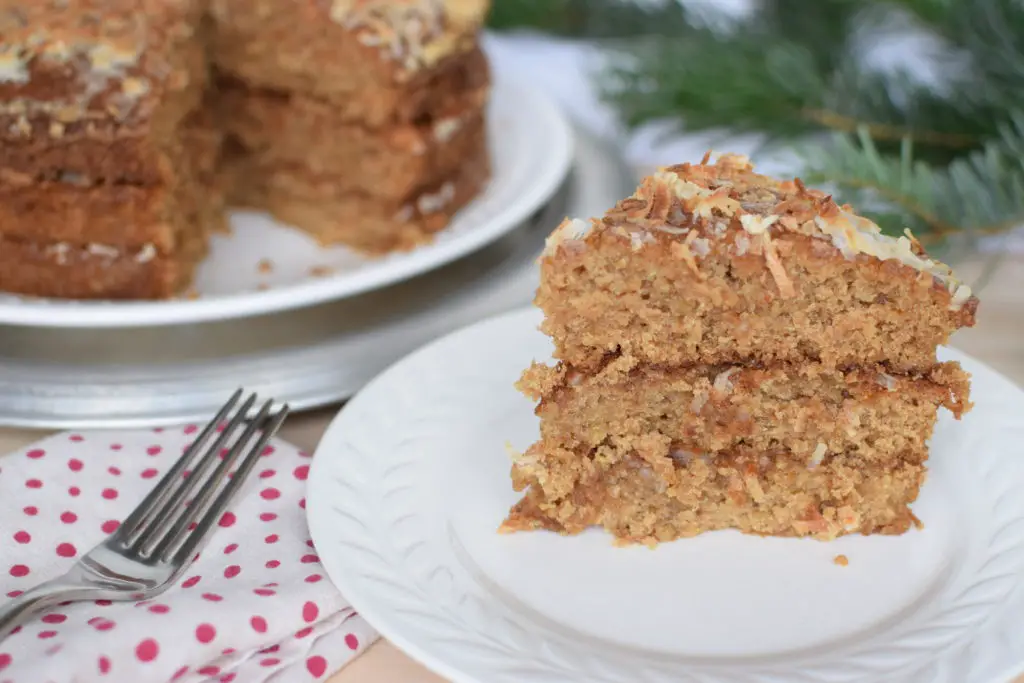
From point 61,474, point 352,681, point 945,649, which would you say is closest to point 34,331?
point 61,474

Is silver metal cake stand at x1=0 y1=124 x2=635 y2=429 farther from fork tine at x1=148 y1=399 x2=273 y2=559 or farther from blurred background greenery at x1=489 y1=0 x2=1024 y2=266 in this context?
blurred background greenery at x1=489 y1=0 x2=1024 y2=266

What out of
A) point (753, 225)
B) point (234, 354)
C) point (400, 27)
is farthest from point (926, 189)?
point (234, 354)

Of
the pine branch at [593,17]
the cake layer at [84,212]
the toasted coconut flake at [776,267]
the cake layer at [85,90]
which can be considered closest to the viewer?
the toasted coconut flake at [776,267]

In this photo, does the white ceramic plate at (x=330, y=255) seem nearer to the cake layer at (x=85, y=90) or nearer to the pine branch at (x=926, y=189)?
the cake layer at (x=85, y=90)

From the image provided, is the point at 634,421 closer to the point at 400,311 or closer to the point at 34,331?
the point at 400,311

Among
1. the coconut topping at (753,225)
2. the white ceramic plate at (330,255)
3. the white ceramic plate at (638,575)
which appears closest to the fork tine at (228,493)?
the white ceramic plate at (638,575)

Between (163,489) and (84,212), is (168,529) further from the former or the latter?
(84,212)
